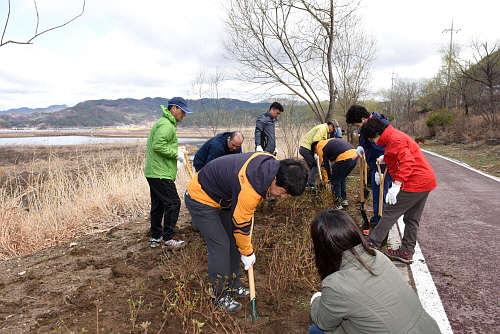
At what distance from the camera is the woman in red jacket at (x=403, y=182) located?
3406mm

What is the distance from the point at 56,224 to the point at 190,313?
3.76 metres

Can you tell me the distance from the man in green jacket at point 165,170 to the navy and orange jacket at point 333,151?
9.65 ft

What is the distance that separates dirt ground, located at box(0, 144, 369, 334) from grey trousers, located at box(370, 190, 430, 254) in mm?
886

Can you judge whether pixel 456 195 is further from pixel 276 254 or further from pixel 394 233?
pixel 276 254

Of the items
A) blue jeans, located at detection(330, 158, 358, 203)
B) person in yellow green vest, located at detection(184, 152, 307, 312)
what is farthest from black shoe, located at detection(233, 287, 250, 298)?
blue jeans, located at detection(330, 158, 358, 203)

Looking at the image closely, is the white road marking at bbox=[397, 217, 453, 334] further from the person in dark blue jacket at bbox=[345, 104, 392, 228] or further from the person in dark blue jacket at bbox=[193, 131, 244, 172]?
the person in dark blue jacket at bbox=[193, 131, 244, 172]

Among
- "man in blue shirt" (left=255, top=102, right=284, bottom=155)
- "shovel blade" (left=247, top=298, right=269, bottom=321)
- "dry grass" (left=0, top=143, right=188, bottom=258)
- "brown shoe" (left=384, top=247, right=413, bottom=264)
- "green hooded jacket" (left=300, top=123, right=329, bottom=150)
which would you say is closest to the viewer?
"shovel blade" (left=247, top=298, right=269, bottom=321)

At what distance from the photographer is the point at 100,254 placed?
402 cm

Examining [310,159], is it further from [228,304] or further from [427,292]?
[228,304]

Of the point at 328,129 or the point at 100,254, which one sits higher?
the point at 328,129

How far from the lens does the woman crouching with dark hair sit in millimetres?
1570

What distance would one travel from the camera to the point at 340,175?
5746mm

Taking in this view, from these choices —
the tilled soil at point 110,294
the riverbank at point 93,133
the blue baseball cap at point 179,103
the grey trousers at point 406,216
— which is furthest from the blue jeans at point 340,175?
the riverbank at point 93,133

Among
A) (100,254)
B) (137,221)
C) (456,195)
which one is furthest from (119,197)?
(456,195)
